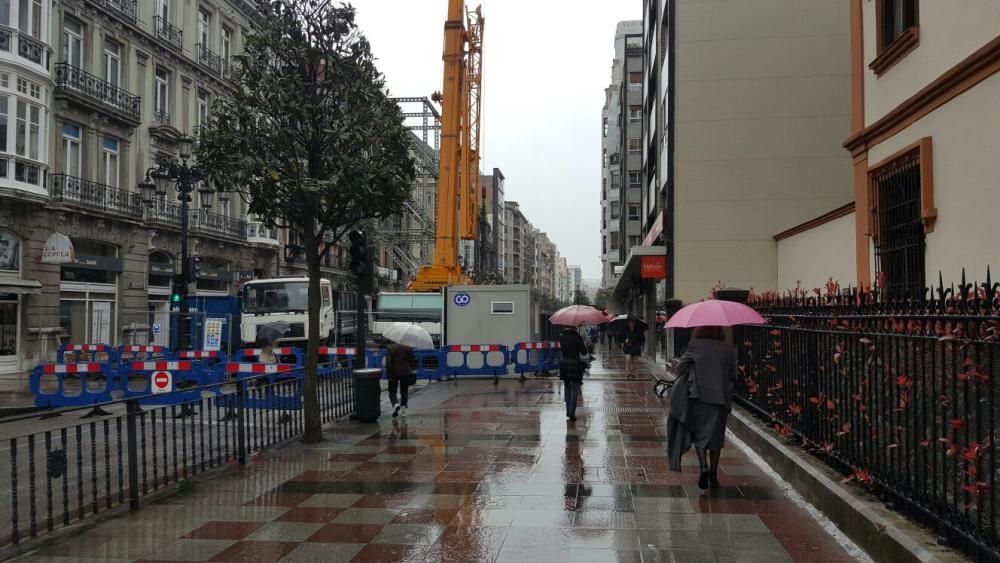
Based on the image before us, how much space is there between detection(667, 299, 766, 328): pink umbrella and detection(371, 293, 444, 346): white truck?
659 inches

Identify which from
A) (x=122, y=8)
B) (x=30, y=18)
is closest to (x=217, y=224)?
(x=122, y=8)

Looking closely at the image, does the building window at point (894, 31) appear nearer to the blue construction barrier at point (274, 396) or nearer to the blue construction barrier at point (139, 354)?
the blue construction barrier at point (274, 396)

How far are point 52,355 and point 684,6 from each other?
75.2ft

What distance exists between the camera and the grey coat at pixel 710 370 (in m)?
7.16

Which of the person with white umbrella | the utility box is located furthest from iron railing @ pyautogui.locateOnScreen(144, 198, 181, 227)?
the person with white umbrella

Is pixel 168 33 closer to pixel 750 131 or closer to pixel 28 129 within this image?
pixel 28 129

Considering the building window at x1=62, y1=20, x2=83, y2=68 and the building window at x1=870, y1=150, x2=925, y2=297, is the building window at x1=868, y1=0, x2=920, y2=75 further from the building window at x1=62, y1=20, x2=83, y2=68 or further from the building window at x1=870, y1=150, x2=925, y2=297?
the building window at x1=62, y1=20, x2=83, y2=68

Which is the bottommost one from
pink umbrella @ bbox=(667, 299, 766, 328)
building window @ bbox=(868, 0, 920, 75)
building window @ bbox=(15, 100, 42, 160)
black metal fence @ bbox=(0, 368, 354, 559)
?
black metal fence @ bbox=(0, 368, 354, 559)

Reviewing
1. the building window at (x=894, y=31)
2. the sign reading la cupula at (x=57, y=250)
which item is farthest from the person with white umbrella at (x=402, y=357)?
the sign reading la cupula at (x=57, y=250)

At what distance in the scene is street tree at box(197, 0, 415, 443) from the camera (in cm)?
960

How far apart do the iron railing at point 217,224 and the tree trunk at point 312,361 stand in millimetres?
27008

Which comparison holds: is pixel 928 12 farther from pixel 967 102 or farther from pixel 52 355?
pixel 52 355

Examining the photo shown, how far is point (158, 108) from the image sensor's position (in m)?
33.0

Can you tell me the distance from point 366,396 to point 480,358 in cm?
810
